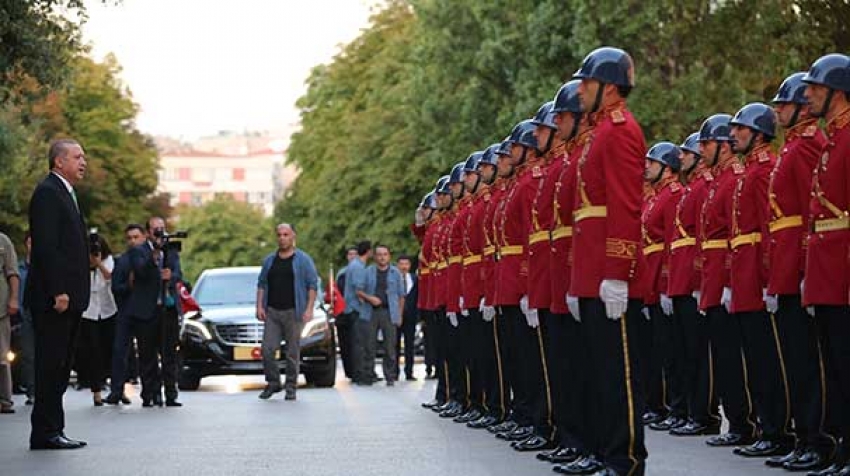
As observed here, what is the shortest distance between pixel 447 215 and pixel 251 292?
9657mm

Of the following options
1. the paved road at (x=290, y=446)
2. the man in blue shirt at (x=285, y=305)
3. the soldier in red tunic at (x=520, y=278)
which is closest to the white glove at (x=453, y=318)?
the paved road at (x=290, y=446)

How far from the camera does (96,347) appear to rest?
23547 mm

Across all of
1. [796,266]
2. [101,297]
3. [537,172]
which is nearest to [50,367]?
[537,172]

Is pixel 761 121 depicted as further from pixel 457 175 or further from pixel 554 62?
pixel 554 62

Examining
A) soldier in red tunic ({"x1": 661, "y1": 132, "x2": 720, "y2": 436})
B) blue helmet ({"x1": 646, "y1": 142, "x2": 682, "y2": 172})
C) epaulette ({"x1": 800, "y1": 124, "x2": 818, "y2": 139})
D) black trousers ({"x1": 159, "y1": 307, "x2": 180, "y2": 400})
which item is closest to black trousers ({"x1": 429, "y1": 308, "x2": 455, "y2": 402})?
blue helmet ({"x1": 646, "y1": 142, "x2": 682, "y2": 172})

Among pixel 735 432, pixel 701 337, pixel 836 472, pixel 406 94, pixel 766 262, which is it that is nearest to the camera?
pixel 836 472

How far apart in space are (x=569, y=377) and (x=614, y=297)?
1472 mm

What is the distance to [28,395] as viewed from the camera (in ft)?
79.9

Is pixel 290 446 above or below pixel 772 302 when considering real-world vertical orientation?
below

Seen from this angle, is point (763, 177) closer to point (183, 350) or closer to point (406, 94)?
point (183, 350)

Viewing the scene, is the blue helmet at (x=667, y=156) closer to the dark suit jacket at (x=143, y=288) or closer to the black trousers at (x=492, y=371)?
the black trousers at (x=492, y=371)

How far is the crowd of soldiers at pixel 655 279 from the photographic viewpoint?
11109 mm

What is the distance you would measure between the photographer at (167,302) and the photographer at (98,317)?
710 millimetres

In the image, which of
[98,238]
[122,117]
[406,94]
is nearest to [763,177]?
[98,238]
